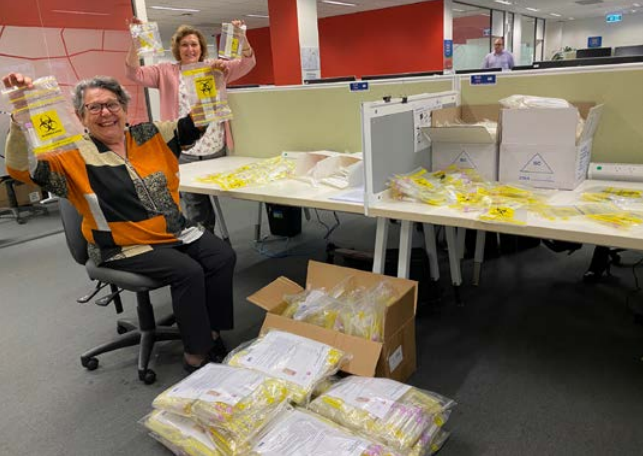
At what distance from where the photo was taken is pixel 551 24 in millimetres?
16344

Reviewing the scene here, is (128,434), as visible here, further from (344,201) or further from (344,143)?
(344,143)

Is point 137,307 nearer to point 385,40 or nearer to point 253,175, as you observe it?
point 253,175

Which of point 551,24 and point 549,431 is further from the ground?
point 551,24

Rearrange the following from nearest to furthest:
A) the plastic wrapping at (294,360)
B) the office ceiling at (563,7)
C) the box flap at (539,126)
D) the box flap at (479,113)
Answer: the plastic wrapping at (294,360) < the box flap at (539,126) < the box flap at (479,113) < the office ceiling at (563,7)

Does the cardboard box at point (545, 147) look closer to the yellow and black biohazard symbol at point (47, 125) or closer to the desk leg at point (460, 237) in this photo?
the desk leg at point (460, 237)

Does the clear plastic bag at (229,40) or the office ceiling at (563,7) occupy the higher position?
the office ceiling at (563,7)

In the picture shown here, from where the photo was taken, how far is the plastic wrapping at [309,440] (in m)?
1.26

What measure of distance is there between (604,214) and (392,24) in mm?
10089

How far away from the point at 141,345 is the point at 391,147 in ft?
4.34

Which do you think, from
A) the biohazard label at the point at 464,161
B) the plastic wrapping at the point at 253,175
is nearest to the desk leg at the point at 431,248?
the biohazard label at the point at 464,161

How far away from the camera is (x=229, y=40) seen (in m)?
2.07

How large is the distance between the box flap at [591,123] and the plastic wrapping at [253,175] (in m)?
1.28

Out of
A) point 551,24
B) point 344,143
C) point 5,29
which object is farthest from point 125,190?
point 551,24

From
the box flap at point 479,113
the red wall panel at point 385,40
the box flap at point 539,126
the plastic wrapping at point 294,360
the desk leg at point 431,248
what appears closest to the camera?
the plastic wrapping at point 294,360
